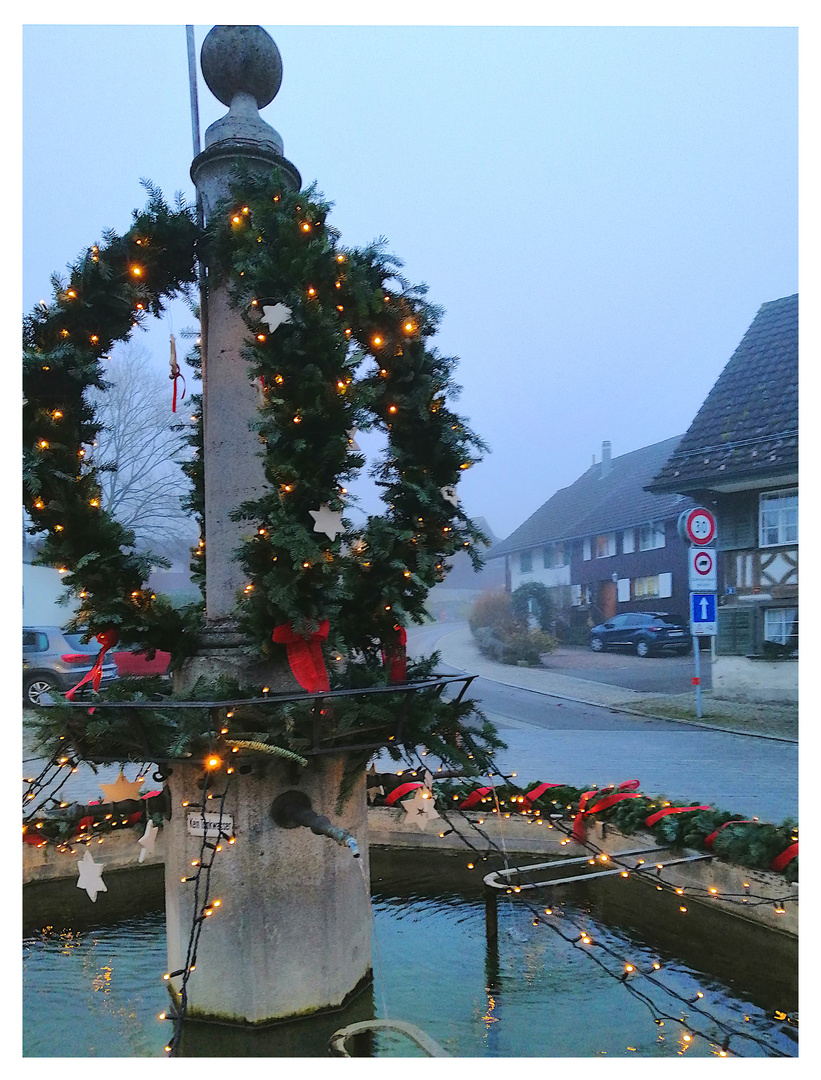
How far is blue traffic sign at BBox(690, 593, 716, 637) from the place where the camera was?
343 inches

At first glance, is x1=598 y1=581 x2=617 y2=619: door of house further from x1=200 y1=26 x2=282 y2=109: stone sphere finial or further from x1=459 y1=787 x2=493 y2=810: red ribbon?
x1=200 y1=26 x2=282 y2=109: stone sphere finial

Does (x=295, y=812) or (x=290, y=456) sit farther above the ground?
(x=290, y=456)

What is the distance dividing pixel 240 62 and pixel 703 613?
25.9ft

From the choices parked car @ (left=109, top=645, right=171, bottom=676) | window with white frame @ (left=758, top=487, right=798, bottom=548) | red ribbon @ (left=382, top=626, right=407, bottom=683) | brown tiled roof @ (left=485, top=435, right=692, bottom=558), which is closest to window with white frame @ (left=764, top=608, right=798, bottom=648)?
window with white frame @ (left=758, top=487, right=798, bottom=548)

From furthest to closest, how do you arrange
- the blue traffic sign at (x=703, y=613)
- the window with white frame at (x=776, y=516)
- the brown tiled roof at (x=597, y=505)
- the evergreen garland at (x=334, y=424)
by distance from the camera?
the brown tiled roof at (x=597, y=505) < the window with white frame at (x=776, y=516) < the blue traffic sign at (x=703, y=613) < the evergreen garland at (x=334, y=424)

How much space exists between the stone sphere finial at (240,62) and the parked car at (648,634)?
896 centimetres

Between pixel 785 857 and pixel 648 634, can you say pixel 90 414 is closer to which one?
pixel 785 857

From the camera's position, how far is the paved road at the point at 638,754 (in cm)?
579

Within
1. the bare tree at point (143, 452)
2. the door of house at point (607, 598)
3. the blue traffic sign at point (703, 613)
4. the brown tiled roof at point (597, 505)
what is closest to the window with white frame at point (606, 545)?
the brown tiled roof at point (597, 505)

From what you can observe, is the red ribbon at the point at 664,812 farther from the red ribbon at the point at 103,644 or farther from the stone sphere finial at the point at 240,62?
the stone sphere finial at the point at 240,62

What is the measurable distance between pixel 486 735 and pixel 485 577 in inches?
352

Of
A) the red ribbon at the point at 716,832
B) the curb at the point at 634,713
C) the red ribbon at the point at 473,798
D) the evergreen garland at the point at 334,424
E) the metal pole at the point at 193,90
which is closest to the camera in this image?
the evergreen garland at the point at 334,424

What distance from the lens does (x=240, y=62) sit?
2.59 m

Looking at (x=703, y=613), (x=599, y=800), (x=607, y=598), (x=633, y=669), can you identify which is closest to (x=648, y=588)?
(x=607, y=598)
